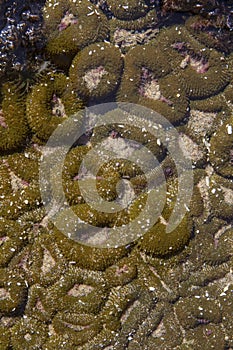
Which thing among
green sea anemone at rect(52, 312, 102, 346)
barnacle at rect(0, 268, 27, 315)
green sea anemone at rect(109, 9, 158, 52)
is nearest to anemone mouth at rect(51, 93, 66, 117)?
green sea anemone at rect(109, 9, 158, 52)

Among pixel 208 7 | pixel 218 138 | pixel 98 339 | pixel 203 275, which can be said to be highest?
pixel 208 7

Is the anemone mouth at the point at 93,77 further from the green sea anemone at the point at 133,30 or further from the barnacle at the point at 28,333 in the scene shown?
the barnacle at the point at 28,333

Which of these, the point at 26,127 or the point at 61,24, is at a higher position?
the point at 61,24

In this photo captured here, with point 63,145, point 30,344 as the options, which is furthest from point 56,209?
point 30,344

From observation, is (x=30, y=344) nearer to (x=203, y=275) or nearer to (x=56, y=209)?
(x=56, y=209)

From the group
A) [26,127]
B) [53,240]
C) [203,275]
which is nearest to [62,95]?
[26,127]

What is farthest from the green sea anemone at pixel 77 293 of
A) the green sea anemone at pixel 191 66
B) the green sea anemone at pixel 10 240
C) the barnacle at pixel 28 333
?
the green sea anemone at pixel 191 66

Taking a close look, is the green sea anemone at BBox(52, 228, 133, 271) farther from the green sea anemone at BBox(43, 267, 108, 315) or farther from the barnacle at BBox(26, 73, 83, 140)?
the barnacle at BBox(26, 73, 83, 140)

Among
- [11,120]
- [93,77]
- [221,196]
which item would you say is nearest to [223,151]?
[221,196]
